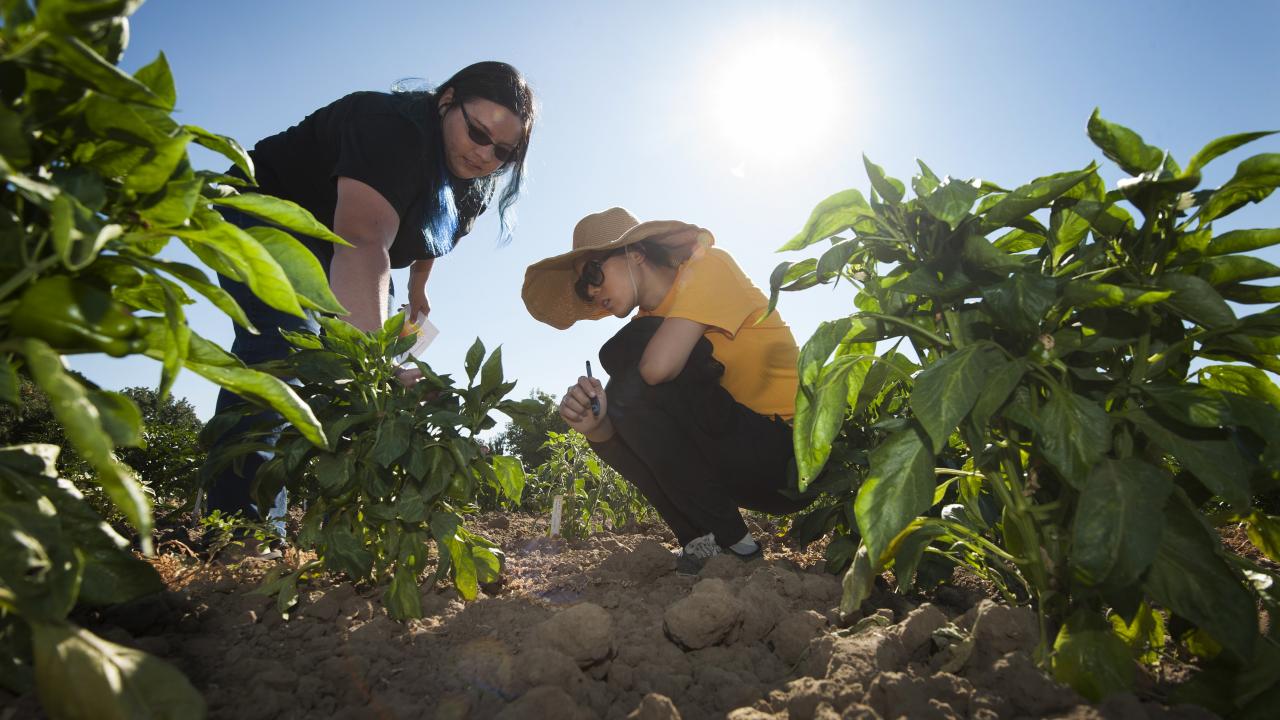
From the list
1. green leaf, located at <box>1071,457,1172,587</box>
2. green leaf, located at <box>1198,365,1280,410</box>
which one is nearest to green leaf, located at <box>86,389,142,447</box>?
green leaf, located at <box>1071,457,1172,587</box>

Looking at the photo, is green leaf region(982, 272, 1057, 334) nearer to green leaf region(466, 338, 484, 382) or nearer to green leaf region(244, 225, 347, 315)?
green leaf region(244, 225, 347, 315)

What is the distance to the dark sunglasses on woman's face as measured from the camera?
3.37 metres

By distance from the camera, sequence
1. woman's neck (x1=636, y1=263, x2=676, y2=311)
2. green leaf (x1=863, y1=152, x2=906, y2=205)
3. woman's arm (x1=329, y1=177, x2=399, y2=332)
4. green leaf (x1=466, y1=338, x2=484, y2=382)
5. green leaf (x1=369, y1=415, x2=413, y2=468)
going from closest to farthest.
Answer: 1. green leaf (x1=863, y1=152, x2=906, y2=205)
2. green leaf (x1=369, y1=415, x2=413, y2=468)
3. green leaf (x1=466, y1=338, x2=484, y2=382)
4. woman's arm (x1=329, y1=177, x2=399, y2=332)
5. woman's neck (x1=636, y1=263, x2=676, y2=311)

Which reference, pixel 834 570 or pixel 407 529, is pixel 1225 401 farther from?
pixel 407 529

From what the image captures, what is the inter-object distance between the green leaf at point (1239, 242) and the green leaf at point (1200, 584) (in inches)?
20.0

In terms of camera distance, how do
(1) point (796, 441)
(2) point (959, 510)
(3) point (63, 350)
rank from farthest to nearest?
(2) point (959, 510)
(1) point (796, 441)
(3) point (63, 350)

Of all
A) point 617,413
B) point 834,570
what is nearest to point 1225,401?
point 834,570

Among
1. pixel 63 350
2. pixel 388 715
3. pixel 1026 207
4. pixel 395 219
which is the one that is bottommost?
pixel 388 715

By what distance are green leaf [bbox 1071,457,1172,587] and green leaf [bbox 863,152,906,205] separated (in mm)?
635

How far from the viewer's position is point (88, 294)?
77 cm

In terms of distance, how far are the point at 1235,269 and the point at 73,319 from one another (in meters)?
1.83

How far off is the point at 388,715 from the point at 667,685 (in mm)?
567

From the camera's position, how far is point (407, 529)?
1.88 metres

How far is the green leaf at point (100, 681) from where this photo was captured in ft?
2.32
